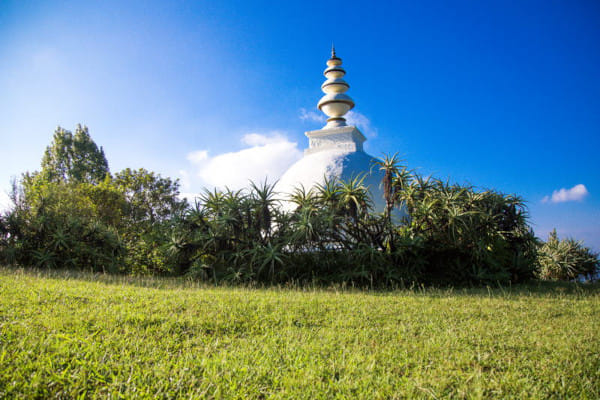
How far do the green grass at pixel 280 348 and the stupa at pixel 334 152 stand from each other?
743 cm

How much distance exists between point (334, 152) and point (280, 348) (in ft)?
36.1

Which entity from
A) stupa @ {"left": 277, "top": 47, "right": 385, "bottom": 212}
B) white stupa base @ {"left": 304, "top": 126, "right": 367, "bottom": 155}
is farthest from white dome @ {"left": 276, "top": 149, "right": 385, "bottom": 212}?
white stupa base @ {"left": 304, "top": 126, "right": 367, "bottom": 155}

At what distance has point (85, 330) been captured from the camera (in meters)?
3.25

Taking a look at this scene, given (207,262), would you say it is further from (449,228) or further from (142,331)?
(449,228)

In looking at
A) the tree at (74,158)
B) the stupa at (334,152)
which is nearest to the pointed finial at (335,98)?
the stupa at (334,152)

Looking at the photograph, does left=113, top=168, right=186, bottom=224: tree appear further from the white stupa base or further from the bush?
the bush

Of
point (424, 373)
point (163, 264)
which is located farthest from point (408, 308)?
point (163, 264)

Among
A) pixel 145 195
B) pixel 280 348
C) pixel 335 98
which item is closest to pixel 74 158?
pixel 145 195

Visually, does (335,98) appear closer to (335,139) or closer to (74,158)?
(335,139)

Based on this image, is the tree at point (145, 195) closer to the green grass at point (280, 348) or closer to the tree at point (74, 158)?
the tree at point (74, 158)

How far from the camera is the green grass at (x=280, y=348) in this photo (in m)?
2.40

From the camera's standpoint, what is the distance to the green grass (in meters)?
2.40

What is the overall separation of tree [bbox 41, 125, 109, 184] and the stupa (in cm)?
2290

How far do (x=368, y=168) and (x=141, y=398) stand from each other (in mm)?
11385
